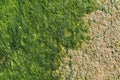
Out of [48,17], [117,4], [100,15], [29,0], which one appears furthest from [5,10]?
[117,4]

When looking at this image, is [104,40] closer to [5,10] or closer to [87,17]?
[87,17]

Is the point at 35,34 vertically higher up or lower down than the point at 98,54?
higher up

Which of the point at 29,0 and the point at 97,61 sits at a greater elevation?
the point at 29,0

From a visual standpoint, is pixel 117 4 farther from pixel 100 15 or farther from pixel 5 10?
pixel 5 10

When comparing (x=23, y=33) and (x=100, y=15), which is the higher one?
(x=100, y=15)

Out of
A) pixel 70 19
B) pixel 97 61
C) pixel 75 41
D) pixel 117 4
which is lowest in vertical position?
pixel 97 61

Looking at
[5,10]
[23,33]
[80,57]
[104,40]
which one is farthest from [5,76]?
[104,40]
